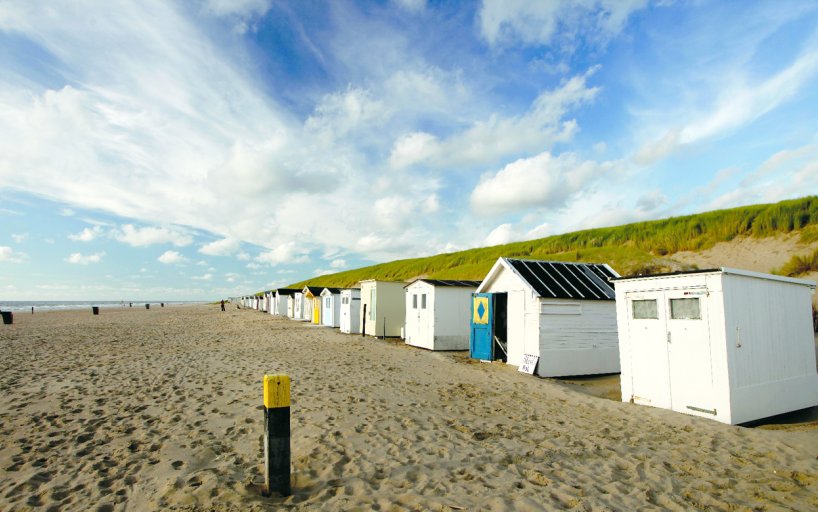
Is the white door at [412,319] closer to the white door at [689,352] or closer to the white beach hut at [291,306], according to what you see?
the white door at [689,352]

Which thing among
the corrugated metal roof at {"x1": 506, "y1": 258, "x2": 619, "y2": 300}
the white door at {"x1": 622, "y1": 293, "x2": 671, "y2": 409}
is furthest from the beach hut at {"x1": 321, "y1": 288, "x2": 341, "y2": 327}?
the white door at {"x1": 622, "y1": 293, "x2": 671, "y2": 409}

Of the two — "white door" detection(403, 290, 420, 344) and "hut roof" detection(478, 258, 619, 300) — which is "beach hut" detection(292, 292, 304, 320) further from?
"hut roof" detection(478, 258, 619, 300)

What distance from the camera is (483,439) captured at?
21.5 ft

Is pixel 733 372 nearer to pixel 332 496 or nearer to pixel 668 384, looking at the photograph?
pixel 668 384

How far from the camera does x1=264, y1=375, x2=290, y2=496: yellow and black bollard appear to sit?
4273mm

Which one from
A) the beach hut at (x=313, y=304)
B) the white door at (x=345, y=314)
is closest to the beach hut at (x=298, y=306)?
the beach hut at (x=313, y=304)

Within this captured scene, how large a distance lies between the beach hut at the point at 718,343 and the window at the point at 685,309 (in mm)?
19

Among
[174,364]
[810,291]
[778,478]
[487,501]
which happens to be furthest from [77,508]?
[810,291]

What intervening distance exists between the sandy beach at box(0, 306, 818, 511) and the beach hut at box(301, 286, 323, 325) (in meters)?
22.7

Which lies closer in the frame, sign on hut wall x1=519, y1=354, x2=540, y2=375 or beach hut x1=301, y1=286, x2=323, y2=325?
sign on hut wall x1=519, y1=354, x2=540, y2=375

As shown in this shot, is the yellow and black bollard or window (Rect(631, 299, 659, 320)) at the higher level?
window (Rect(631, 299, 659, 320))

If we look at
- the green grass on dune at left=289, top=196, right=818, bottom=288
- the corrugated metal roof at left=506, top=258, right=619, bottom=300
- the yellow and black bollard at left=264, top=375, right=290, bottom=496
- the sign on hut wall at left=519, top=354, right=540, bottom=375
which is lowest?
the sign on hut wall at left=519, top=354, right=540, bottom=375

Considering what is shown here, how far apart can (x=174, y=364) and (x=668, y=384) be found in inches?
529

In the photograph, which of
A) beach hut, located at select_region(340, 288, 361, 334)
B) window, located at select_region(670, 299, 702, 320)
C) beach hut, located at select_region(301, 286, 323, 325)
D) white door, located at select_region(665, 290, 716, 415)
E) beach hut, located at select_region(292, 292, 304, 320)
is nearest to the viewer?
white door, located at select_region(665, 290, 716, 415)
